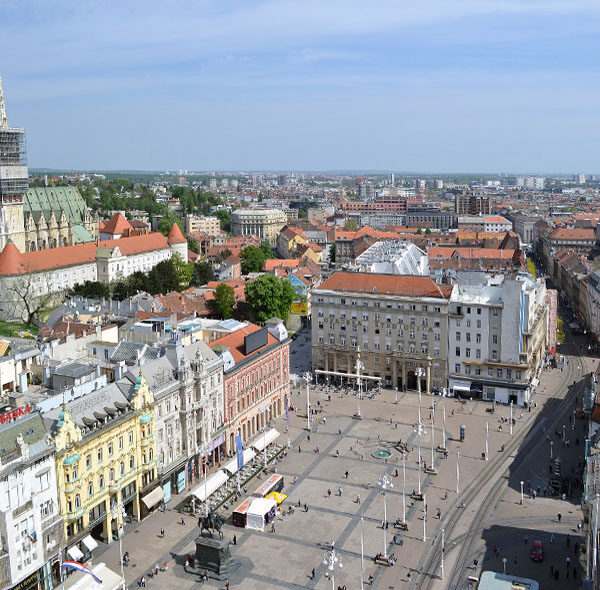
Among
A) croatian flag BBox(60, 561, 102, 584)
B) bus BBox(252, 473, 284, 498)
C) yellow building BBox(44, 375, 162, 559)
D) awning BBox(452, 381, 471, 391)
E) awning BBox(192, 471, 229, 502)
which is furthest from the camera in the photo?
awning BBox(452, 381, 471, 391)

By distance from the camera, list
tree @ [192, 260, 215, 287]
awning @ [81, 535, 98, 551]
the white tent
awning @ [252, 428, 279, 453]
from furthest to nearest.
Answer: tree @ [192, 260, 215, 287] < awning @ [252, 428, 279, 453] < the white tent < awning @ [81, 535, 98, 551]

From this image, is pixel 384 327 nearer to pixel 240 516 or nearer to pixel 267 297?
pixel 267 297

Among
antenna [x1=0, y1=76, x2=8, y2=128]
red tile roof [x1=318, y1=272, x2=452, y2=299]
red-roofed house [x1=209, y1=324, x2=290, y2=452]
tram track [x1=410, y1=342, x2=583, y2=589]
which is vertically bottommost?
tram track [x1=410, y1=342, x2=583, y2=589]

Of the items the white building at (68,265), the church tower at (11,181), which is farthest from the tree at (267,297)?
the church tower at (11,181)

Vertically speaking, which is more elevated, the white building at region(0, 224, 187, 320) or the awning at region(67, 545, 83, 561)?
the white building at region(0, 224, 187, 320)

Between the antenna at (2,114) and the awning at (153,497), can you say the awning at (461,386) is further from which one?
the antenna at (2,114)

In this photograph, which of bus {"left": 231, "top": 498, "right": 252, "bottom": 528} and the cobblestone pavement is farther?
bus {"left": 231, "top": 498, "right": 252, "bottom": 528}

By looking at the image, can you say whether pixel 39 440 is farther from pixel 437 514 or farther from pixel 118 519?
pixel 437 514

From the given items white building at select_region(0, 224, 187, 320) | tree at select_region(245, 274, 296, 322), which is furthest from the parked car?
white building at select_region(0, 224, 187, 320)

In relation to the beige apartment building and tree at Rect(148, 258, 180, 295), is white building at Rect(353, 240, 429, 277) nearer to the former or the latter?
the beige apartment building
